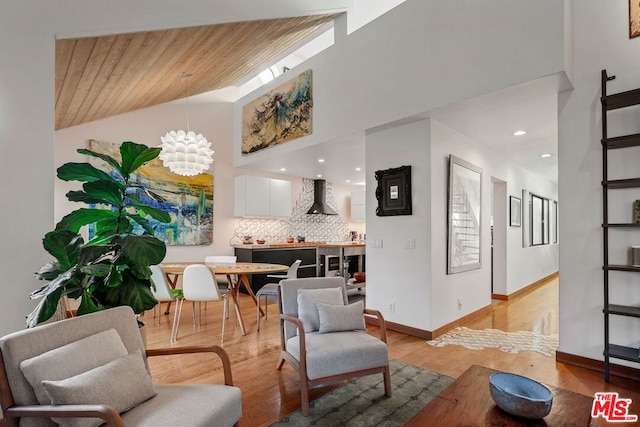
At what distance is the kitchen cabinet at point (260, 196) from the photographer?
6.39 m

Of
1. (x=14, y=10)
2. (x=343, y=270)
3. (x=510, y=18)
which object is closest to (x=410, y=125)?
(x=510, y=18)

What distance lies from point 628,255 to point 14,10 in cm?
470

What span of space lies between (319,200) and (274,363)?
16.8ft

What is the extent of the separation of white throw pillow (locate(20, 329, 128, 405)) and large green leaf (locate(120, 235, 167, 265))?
369 mm

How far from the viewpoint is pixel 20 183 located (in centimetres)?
212

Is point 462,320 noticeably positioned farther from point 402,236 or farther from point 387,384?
point 387,384

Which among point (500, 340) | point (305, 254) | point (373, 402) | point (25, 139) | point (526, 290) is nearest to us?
point (25, 139)

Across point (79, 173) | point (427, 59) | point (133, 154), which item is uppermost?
point (427, 59)

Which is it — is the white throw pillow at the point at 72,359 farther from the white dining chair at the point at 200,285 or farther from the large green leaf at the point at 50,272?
the white dining chair at the point at 200,285

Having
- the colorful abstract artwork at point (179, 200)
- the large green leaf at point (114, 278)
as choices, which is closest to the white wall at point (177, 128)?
the colorful abstract artwork at point (179, 200)

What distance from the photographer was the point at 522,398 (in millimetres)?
1405

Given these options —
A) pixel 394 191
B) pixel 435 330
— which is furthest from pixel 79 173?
pixel 435 330

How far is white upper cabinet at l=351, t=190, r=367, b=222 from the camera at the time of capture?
8.53 m

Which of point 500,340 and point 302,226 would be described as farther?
point 302,226
